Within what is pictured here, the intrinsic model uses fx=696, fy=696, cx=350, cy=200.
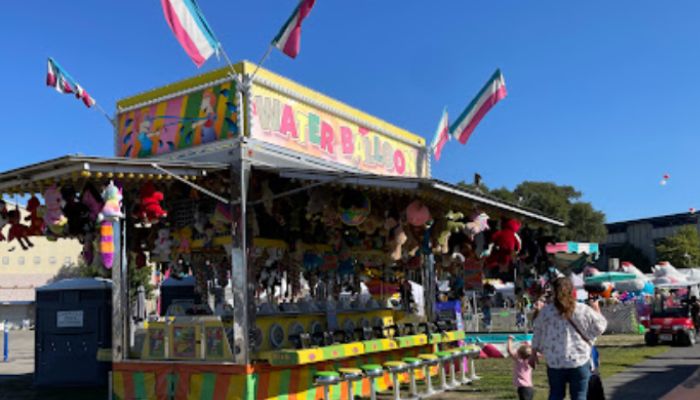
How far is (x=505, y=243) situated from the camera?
40.6 feet

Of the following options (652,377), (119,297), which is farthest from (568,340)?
(652,377)

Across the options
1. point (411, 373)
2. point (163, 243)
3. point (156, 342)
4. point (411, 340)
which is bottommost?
point (411, 373)

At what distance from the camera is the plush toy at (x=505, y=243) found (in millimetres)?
12383

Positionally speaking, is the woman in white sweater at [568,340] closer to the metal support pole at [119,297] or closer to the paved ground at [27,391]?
the metal support pole at [119,297]

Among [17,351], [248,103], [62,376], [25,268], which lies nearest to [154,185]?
[248,103]

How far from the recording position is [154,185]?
9859mm

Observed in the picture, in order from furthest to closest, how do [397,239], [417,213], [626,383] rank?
[626,383] → [397,239] → [417,213]

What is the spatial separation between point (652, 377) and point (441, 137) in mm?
6776

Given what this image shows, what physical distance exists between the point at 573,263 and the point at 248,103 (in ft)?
31.6

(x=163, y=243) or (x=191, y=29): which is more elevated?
(x=191, y=29)

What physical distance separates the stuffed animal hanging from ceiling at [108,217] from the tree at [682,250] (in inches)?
2635

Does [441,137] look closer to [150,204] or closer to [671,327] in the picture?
[150,204]

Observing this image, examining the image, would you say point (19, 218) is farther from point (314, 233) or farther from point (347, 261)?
point (347, 261)

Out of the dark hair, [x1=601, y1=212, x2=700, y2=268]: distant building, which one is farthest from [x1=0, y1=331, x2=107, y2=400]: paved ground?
[x1=601, y1=212, x2=700, y2=268]: distant building
